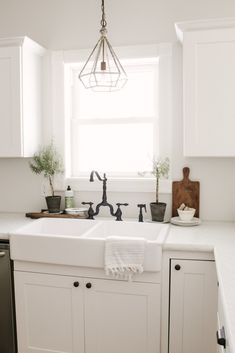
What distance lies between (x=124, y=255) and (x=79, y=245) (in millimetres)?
280

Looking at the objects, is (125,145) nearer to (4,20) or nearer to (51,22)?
(51,22)

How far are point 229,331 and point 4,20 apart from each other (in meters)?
2.92

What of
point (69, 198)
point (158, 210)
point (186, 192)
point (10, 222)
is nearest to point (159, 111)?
point (186, 192)

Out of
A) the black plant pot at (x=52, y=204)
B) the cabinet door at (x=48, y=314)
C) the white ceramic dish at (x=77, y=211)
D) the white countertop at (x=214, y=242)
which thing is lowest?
the cabinet door at (x=48, y=314)

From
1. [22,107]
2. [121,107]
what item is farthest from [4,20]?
[121,107]

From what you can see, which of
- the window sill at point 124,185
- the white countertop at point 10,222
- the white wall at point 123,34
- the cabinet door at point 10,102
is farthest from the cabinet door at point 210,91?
the white countertop at point 10,222

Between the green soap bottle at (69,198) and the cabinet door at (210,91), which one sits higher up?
the cabinet door at (210,91)

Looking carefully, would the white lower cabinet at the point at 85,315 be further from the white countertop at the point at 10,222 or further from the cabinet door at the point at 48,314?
the white countertop at the point at 10,222

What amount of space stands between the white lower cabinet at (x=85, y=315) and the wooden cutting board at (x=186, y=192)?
809 mm

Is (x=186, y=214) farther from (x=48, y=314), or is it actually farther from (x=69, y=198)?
(x=48, y=314)

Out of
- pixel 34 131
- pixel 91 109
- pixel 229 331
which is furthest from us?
pixel 91 109

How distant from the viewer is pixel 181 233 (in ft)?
8.00

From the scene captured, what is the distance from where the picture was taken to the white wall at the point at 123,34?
279cm

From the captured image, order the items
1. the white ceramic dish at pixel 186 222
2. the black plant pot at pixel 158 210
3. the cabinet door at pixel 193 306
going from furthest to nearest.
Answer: the black plant pot at pixel 158 210, the white ceramic dish at pixel 186 222, the cabinet door at pixel 193 306
